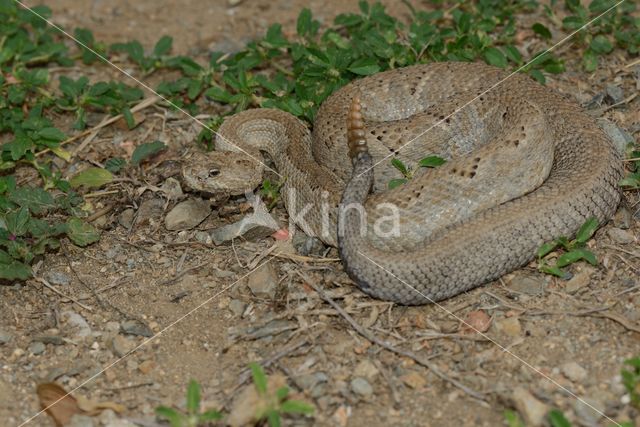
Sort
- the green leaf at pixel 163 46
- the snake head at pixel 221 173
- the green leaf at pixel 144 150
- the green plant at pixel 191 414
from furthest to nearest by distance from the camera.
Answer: the green leaf at pixel 163 46 → the green leaf at pixel 144 150 → the snake head at pixel 221 173 → the green plant at pixel 191 414

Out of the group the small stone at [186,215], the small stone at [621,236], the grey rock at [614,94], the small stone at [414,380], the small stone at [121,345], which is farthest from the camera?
the grey rock at [614,94]

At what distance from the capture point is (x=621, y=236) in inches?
227

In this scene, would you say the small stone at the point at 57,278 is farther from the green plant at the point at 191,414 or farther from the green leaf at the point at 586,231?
the green leaf at the point at 586,231

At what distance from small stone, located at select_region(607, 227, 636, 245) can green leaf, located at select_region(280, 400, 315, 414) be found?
2.63 m

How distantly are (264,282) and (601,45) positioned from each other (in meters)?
3.81

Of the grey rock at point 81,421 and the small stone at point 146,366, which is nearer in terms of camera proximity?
the grey rock at point 81,421

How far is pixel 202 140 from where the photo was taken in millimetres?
7246

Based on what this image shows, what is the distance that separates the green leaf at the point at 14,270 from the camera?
5.55 metres

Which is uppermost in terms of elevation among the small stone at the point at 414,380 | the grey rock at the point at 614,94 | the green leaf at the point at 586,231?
the grey rock at the point at 614,94

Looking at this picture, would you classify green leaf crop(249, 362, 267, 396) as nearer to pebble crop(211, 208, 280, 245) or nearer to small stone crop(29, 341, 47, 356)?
small stone crop(29, 341, 47, 356)

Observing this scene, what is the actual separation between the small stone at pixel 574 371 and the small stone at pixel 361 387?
1117mm

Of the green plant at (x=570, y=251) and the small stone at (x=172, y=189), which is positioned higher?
the green plant at (x=570, y=251)

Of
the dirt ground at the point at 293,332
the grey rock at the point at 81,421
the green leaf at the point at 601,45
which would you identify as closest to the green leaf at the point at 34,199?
the dirt ground at the point at 293,332

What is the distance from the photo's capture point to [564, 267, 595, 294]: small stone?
5.41 meters
